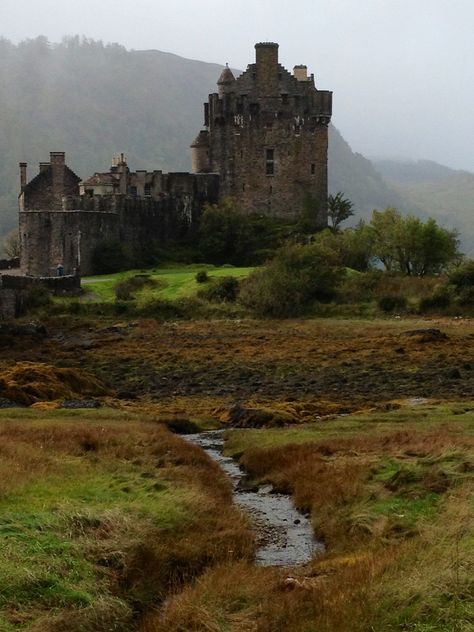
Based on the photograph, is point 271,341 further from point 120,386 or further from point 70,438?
point 70,438

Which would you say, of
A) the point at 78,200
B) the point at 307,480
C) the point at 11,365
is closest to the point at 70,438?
the point at 307,480

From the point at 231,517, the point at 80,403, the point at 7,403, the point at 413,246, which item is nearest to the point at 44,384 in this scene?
the point at 7,403

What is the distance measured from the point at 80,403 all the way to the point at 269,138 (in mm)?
60237

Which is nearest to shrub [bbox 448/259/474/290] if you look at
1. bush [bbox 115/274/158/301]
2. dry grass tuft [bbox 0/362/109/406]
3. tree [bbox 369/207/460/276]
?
tree [bbox 369/207/460/276]

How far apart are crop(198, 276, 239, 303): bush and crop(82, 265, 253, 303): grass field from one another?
1060mm

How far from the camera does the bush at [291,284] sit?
241ft

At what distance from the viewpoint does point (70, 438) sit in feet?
93.3

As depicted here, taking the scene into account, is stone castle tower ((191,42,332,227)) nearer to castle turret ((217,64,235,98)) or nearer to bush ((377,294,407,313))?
castle turret ((217,64,235,98))

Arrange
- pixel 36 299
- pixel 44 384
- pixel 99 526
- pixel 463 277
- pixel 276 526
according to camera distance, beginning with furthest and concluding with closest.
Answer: pixel 36 299 → pixel 463 277 → pixel 44 384 → pixel 276 526 → pixel 99 526

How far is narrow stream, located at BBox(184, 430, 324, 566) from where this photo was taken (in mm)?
20484

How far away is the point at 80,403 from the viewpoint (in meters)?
40.3

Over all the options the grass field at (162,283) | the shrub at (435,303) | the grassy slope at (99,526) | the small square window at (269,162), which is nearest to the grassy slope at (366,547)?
the grassy slope at (99,526)

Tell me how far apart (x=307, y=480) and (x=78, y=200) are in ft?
215

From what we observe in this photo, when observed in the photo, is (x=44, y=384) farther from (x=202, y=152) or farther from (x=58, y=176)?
(x=202, y=152)
